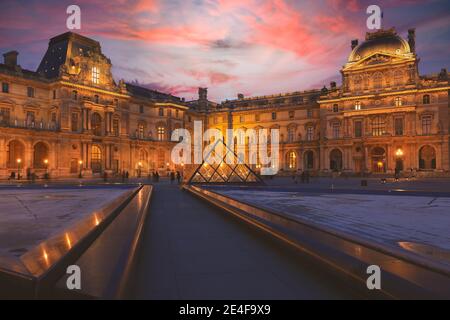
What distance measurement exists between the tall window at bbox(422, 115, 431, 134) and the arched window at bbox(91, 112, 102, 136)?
45.8m

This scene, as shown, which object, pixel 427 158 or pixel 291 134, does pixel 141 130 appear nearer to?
pixel 291 134

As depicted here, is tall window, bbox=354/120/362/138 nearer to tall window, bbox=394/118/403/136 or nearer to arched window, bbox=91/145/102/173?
tall window, bbox=394/118/403/136

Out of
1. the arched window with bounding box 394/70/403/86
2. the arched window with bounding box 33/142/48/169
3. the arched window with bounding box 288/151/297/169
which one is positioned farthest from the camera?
the arched window with bounding box 288/151/297/169

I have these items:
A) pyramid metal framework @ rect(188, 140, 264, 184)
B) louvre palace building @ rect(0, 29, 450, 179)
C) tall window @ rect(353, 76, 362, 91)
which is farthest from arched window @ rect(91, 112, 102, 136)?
tall window @ rect(353, 76, 362, 91)

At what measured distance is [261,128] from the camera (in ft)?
204

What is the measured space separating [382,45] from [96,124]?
43.2m

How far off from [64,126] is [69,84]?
5372mm

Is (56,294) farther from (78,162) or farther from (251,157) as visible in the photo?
(251,157)

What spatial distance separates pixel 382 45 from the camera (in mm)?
49469

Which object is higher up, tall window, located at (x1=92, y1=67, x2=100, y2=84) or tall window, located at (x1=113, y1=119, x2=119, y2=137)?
tall window, located at (x1=92, y1=67, x2=100, y2=84)

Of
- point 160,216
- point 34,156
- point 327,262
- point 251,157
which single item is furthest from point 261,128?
point 327,262

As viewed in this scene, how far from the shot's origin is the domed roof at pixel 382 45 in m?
48.6

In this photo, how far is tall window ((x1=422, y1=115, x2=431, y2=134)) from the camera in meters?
47.4
